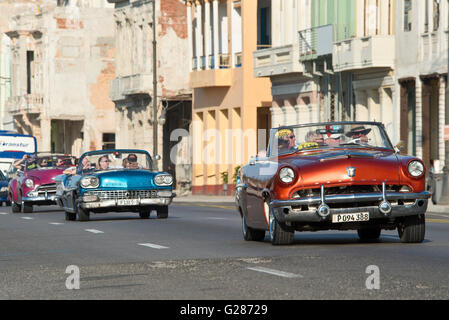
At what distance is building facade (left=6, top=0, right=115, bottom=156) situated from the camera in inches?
3789

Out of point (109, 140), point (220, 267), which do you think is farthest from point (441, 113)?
point (109, 140)

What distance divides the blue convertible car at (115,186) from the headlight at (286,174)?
37.9 feet

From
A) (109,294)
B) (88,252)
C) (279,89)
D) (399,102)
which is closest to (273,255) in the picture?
(88,252)

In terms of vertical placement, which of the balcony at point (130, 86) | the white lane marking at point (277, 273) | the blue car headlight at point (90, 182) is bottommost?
the white lane marking at point (277, 273)

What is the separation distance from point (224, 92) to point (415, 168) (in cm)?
5023

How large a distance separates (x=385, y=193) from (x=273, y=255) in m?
1.69

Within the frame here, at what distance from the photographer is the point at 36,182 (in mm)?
36844

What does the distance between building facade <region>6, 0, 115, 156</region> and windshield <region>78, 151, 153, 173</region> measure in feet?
218

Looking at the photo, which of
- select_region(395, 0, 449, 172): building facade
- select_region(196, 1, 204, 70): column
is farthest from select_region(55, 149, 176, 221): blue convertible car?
select_region(196, 1, 204, 70): column

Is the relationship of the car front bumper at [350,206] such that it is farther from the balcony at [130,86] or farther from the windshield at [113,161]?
the balcony at [130,86]

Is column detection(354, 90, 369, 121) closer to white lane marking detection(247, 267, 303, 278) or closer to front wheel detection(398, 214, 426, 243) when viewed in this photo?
front wheel detection(398, 214, 426, 243)

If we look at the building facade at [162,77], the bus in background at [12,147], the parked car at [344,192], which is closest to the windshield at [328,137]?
the parked car at [344,192]

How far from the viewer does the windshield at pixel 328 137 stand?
59.8ft

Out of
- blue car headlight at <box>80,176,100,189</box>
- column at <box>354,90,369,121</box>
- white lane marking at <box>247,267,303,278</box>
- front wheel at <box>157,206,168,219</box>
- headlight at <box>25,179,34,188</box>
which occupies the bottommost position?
front wheel at <box>157,206,168,219</box>
